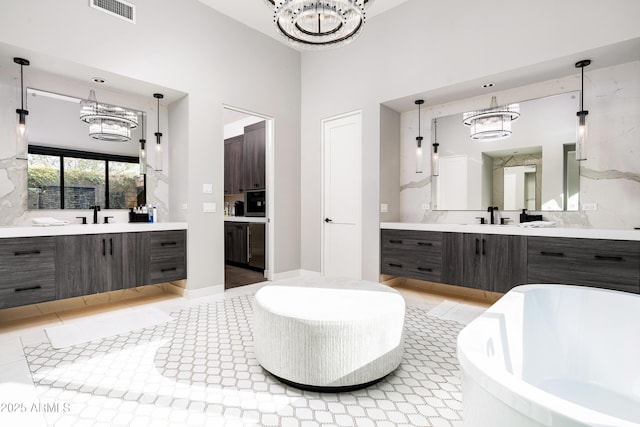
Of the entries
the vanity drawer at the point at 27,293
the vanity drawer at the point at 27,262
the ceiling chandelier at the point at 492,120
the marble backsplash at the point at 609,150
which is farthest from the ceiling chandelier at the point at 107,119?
the marble backsplash at the point at 609,150

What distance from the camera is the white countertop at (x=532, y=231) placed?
8.60 feet

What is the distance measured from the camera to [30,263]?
2.80 metres

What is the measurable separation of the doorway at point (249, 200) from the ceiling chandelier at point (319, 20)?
2060 millimetres

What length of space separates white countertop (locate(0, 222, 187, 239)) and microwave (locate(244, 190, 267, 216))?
5.85 feet

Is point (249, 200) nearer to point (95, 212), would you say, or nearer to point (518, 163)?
point (95, 212)

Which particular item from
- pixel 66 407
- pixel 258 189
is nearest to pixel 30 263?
pixel 66 407

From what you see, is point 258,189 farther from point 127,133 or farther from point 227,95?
point 127,133

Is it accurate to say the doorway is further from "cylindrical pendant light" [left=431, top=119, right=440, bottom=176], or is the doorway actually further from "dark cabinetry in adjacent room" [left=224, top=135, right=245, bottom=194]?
"cylindrical pendant light" [left=431, top=119, right=440, bottom=176]

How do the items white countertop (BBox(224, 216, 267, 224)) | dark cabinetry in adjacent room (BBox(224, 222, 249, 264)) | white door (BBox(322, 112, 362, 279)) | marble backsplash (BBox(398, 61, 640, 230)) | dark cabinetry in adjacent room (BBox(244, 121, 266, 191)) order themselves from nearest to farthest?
marble backsplash (BBox(398, 61, 640, 230))
white door (BBox(322, 112, 362, 279))
white countertop (BBox(224, 216, 267, 224))
dark cabinetry in adjacent room (BBox(244, 121, 266, 191))
dark cabinetry in adjacent room (BBox(224, 222, 249, 264))

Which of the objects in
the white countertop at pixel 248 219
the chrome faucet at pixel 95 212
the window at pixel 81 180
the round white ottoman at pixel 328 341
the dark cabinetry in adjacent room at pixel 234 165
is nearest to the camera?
the round white ottoman at pixel 328 341

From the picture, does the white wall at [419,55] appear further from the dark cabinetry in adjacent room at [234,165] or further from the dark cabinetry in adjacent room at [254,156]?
the dark cabinetry in adjacent room at [234,165]

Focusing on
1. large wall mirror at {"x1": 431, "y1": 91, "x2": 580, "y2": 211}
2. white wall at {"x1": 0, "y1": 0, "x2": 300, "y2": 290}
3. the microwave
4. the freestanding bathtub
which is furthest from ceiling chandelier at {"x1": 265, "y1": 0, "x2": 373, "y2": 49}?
the microwave

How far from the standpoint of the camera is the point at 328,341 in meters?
1.77

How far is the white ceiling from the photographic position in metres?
3.90
